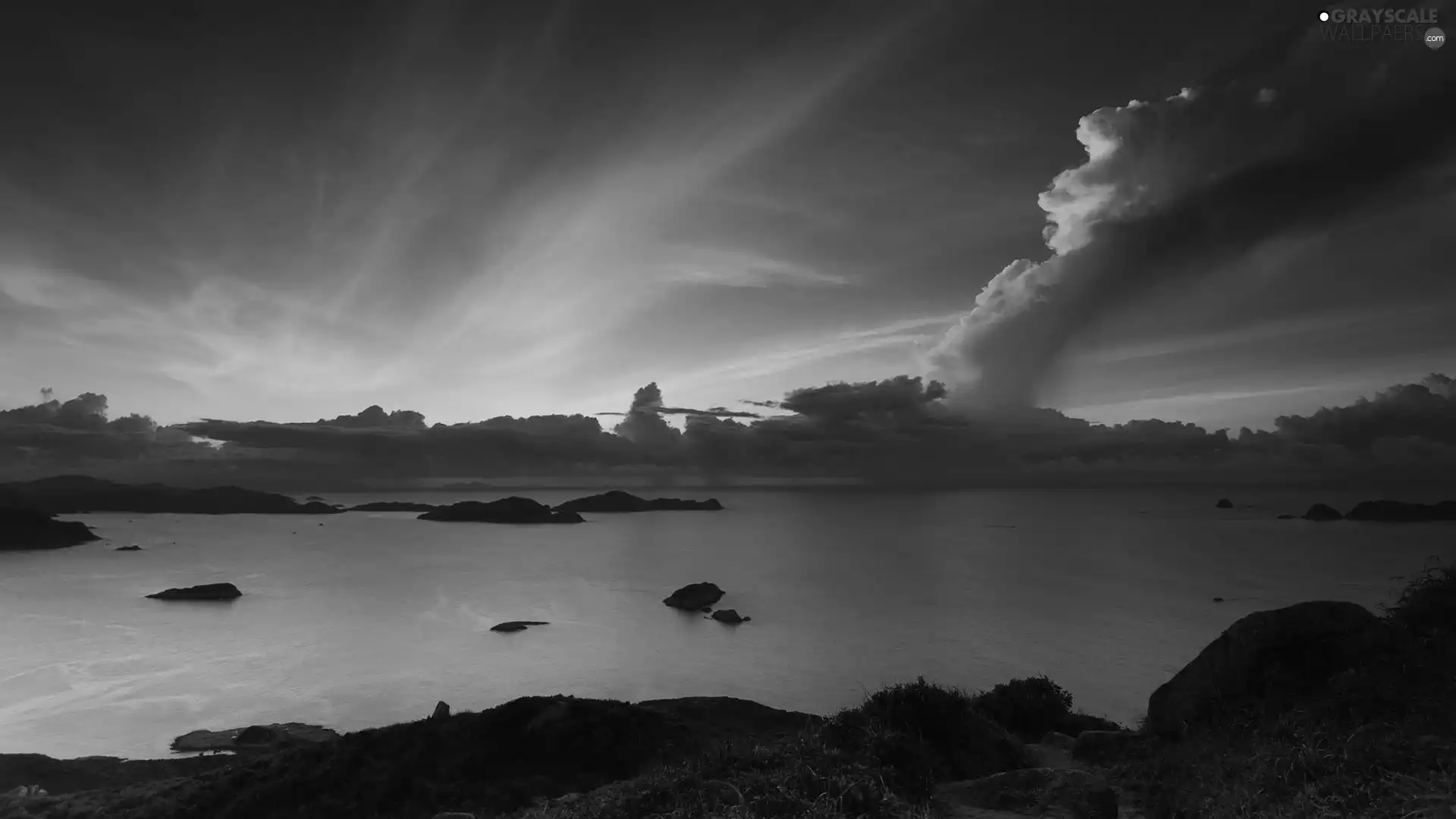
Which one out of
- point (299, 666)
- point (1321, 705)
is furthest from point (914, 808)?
point (299, 666)

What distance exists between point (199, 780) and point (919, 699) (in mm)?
30100

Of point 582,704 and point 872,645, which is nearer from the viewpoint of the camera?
point 582,704

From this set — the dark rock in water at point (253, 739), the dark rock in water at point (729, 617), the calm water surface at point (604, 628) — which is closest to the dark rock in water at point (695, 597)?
the calm water surface at point (604, 628)

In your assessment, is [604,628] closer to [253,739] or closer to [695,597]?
[695,597]

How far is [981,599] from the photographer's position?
303 ft

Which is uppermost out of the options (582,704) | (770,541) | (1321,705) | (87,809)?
(1321,705)

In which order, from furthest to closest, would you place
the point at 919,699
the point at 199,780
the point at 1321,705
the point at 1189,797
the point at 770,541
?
the point at 770,541 < the point at 199,780 < the point at 919,699 < the point at 1321,705 < the point at 1189,797

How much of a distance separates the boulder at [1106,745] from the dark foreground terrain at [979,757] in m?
0.06

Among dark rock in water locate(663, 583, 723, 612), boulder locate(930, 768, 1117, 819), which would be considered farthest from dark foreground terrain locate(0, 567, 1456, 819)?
dark rock in water locate(663, 583, 723, 612)

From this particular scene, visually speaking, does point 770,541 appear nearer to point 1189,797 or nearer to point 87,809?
point 87,809

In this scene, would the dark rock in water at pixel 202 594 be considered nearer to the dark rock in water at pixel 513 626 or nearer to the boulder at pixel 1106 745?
the dark rock in water at pixel 513 626

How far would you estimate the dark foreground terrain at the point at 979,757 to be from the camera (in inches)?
403

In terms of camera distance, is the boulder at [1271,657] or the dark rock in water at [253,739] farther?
the dark rock in water at [253,739]

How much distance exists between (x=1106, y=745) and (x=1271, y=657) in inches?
194
